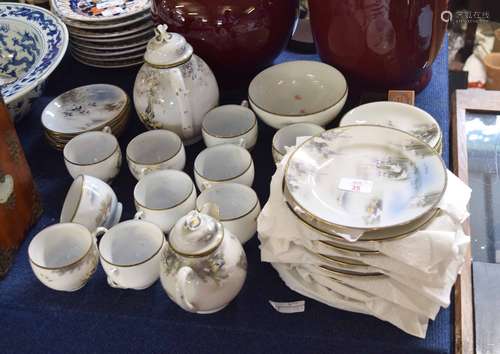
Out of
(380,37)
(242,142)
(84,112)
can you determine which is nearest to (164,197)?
(242,142)

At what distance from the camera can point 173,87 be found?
0.86m

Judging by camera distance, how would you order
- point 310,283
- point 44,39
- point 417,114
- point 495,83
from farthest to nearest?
point 495,83, point 44,39, point 417,114, point 310,283

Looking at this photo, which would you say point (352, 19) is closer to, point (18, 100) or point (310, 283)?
point (310, 283)

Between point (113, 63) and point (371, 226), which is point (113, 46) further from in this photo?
point (371, 226)

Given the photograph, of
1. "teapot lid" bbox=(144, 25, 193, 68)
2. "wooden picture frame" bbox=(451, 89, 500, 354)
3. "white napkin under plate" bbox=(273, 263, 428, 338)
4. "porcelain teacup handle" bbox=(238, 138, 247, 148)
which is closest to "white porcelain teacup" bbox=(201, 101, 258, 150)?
"porcelain teacup handle" bbox=(238, 138, 247, 148)

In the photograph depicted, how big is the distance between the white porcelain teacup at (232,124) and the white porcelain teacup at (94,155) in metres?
0.14

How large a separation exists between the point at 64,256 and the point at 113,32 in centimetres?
47

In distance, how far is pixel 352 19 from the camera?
871 millimetres

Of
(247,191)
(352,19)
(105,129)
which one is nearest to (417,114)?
(352,19)

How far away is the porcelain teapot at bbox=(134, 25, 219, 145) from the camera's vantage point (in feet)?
2.80

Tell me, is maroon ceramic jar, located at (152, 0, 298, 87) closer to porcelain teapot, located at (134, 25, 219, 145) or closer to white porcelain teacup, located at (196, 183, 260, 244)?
porcelain teapot, located at (134, 25, 219, 145)

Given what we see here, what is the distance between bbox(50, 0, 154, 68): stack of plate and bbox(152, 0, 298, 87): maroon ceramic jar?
11cm

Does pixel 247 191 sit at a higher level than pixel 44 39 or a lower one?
lower

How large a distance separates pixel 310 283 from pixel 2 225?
0.40 m
